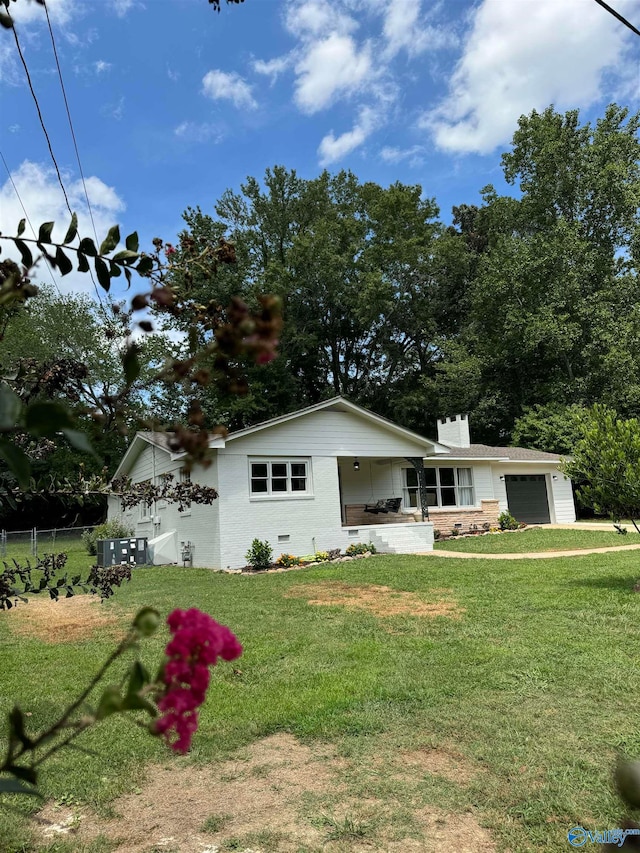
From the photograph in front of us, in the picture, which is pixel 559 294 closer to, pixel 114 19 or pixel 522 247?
pixel 522 247

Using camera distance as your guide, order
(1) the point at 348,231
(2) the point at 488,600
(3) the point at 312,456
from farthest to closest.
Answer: (1) the point at 348,231 < (3) the point at 312,456 < (2) the point at 488,600

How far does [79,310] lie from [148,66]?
3362 centimetres

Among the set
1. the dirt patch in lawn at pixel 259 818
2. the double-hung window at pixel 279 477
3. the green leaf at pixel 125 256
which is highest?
the double-hung window at pixel 279 477

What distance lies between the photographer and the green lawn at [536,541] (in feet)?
47.9

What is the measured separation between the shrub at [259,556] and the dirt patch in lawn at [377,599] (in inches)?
142

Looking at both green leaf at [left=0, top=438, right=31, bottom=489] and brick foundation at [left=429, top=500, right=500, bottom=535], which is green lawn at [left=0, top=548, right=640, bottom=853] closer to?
green leaf at [left=0, top=438, right=31, bottom=489]

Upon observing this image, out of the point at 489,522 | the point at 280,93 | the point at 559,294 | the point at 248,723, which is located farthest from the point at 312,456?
the point at 559,294

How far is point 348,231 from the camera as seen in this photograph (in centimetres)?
3228

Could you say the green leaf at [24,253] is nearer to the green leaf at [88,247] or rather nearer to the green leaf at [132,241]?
the green leaf at [88,247]

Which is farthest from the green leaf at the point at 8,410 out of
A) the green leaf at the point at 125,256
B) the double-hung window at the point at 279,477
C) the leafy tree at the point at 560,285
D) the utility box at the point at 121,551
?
the leafy tree at the point at 560,285

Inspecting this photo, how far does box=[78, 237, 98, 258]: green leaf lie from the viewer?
1.53 meters

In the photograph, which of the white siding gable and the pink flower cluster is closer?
the pink flower cluster

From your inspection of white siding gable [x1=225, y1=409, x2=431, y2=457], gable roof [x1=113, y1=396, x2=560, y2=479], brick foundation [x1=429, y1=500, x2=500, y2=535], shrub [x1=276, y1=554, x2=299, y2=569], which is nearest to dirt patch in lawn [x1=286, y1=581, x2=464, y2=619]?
shrub [x1=276, y1=554, x2=299, y2=569]

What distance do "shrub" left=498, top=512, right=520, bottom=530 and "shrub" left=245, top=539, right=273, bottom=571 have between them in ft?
32.4
